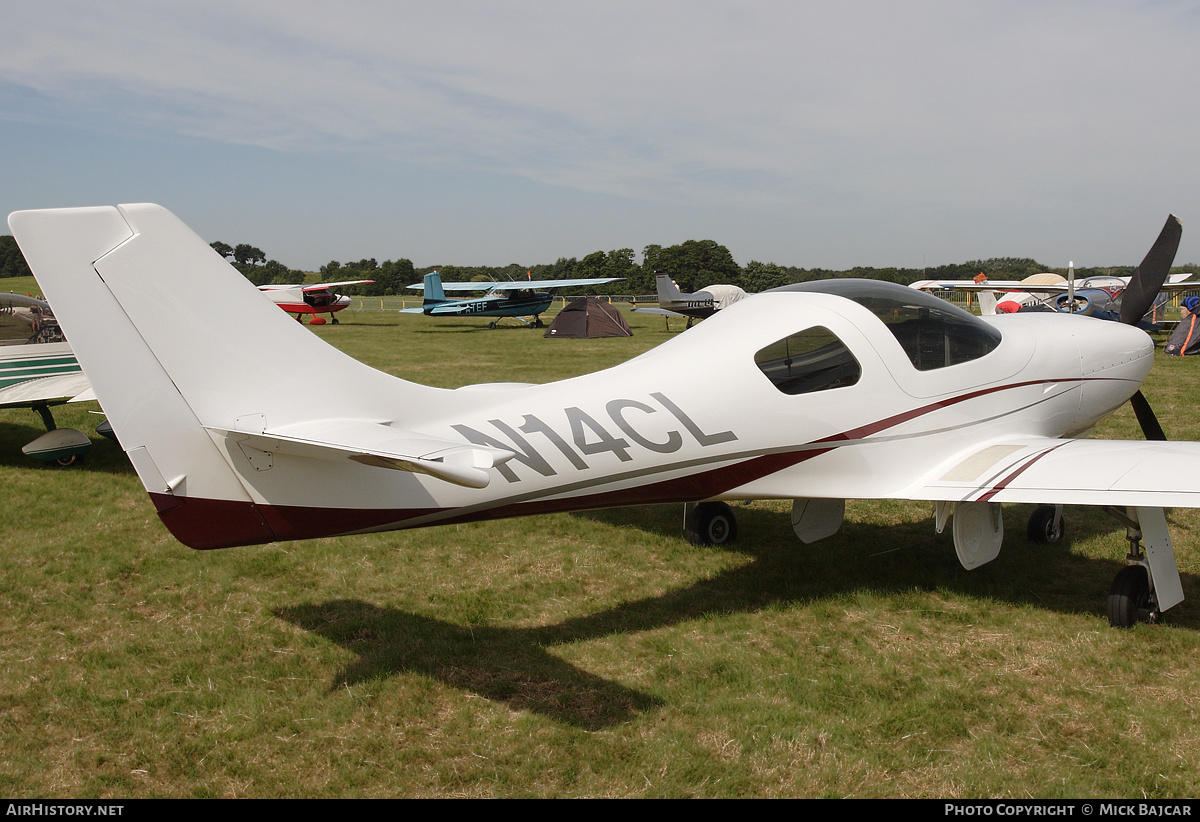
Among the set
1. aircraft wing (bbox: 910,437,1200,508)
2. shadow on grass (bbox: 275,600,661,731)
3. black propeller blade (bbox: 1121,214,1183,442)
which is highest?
black propeller blade (bbox: 1121,214,1183,442)

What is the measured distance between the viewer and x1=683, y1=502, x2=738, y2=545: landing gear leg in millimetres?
6730

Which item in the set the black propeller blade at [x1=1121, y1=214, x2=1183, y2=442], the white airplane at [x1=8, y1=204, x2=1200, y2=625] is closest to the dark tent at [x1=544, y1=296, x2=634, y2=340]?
the black propeller blade at [x1=1121, y1=214, x2=1183, y2=442]

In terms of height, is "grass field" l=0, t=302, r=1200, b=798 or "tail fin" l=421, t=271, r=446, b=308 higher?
"tail fin" l=421, t=271, r=446, b=308

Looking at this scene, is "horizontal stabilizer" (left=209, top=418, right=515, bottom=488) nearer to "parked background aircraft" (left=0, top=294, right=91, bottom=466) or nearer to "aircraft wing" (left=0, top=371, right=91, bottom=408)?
"parked background aircraft" (left=0, top=294, right=91, bottom=466)

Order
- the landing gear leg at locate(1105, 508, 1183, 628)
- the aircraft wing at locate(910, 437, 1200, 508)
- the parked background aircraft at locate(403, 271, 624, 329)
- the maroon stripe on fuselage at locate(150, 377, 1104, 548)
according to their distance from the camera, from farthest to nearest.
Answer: the parked background aircraft at locate(403, 271, 624, 329), the landing gear leg at locate(1105, 508, 1183, 628), the aircraft wing at locate(910, 437, 1200, 508), the maroon stripe on fuselage at locate(150, 377, 1104, 548)

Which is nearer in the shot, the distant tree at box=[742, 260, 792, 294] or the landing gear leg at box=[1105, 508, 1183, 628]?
the landing gear leg at box=[1105, 508, 1183, 628]

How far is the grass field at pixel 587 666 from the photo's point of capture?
11.6 ft

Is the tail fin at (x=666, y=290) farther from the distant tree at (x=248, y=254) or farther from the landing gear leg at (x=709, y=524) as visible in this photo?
the distant tree at (x=248, y=254)

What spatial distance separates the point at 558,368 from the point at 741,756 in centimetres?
1614

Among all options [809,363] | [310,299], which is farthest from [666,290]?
[809,363]

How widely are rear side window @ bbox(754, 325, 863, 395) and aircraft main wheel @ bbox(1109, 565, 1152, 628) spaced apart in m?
2.13

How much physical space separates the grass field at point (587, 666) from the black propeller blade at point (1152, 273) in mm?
1962

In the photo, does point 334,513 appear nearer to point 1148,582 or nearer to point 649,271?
point 1148,582
